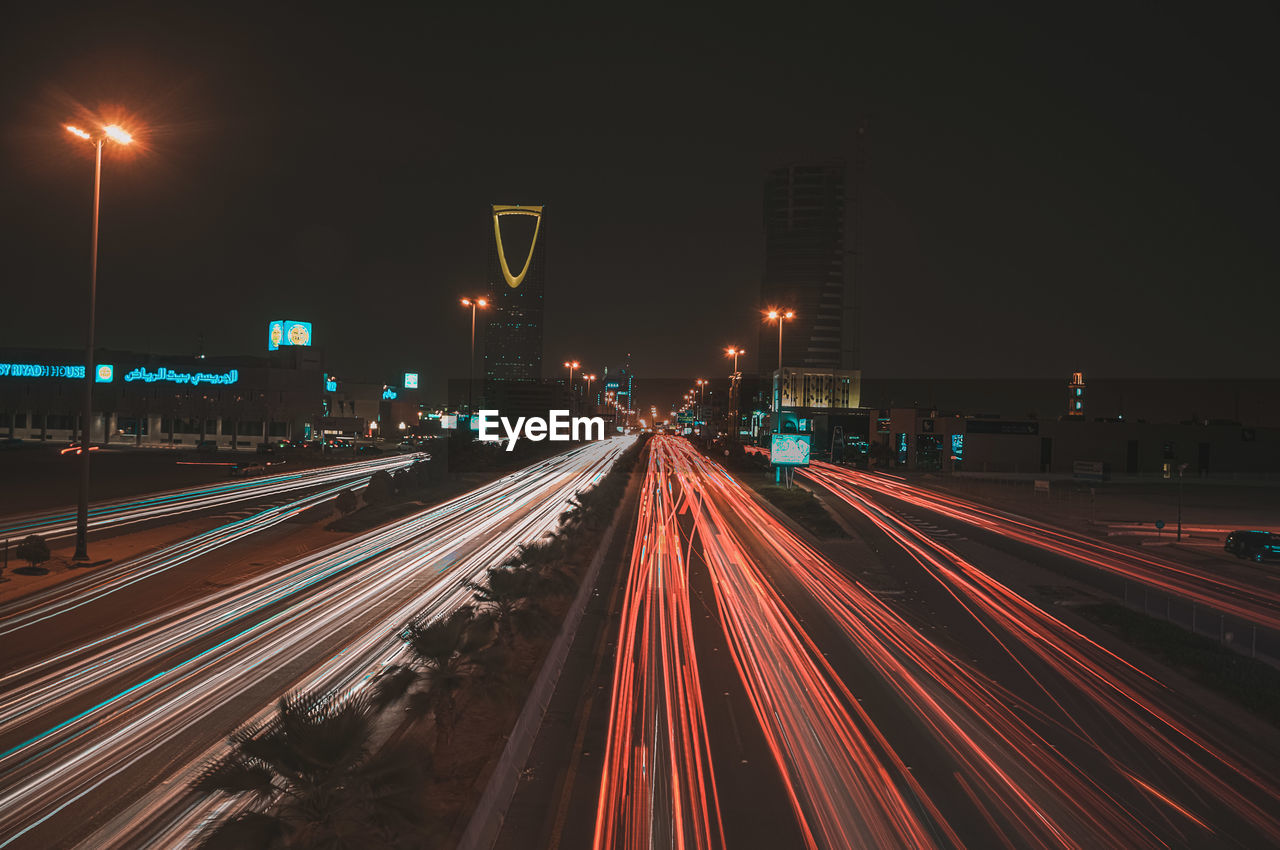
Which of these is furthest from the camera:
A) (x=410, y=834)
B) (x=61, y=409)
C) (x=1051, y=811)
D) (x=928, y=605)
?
(x=61, y=409)

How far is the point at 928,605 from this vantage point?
51.8 feet

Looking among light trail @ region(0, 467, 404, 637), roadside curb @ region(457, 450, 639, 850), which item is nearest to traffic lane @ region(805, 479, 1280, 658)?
roadside curb @ region(457, 450, 639, 850)

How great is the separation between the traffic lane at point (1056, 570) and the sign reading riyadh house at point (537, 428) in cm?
4238

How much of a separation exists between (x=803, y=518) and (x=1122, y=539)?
11.4 metres

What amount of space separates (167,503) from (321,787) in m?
29.6

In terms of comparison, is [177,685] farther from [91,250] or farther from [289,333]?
[289,333]

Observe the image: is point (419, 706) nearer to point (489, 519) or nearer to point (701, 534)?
point (701, 534)

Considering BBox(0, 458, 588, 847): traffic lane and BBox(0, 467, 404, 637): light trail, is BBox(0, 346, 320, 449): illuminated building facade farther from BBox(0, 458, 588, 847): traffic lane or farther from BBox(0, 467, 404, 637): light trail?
BBox(0, 458, 588, 847): traffic lane

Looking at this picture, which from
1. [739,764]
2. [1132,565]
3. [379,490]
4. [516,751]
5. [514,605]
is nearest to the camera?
[516,751]

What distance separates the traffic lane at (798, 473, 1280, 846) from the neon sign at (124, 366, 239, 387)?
78483 mm

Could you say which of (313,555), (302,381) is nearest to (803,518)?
(313,555)

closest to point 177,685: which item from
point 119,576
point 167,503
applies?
point 119,576

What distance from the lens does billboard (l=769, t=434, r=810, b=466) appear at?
38.5m

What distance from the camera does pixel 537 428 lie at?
111688 millimetres
